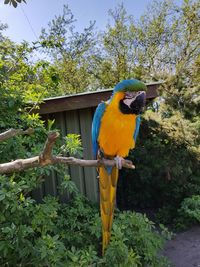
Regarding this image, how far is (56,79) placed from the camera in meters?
3.75

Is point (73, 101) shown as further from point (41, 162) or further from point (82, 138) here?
point (41, 162)

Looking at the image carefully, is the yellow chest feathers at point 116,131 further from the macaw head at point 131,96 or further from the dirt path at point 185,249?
the dirt path at point 185,249

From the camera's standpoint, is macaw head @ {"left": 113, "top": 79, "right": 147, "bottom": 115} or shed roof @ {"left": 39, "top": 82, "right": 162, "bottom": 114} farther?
shed roof @ {"left": 39, "top": 82, "right": 162, "bottom": 114}

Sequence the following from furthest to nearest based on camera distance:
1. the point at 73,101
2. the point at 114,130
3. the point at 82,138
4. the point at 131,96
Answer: the point at 82,138
the point at 73,101
the point at 114,130
the point at 131,96

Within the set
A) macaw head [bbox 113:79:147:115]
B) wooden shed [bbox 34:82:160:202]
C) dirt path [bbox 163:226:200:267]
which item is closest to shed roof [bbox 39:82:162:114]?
wooden shed [bbox 34:82:160:202]

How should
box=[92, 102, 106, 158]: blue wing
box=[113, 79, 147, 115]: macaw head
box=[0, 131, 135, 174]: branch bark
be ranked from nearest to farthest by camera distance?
1. box=[0, 131, 135, 174]: branch bark
2. box=[113, 79, 147, 115]: macaw head
3. box=[92, 102, 106, 158]: blue wing

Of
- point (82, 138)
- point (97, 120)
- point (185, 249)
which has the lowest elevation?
point (185, 249)

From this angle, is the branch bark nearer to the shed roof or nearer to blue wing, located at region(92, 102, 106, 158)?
blue wing, located at region(92, 102, 106, 158)

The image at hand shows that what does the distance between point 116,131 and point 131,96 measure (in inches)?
11.2

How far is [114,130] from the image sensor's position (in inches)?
72.9

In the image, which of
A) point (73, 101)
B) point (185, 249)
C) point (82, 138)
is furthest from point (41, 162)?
point (185, 249)

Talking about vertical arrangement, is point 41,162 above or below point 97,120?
below

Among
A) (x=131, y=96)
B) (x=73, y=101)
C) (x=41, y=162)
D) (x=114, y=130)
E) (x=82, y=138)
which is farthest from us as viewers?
(x=82, y=138)

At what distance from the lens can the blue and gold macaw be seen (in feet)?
5.46
